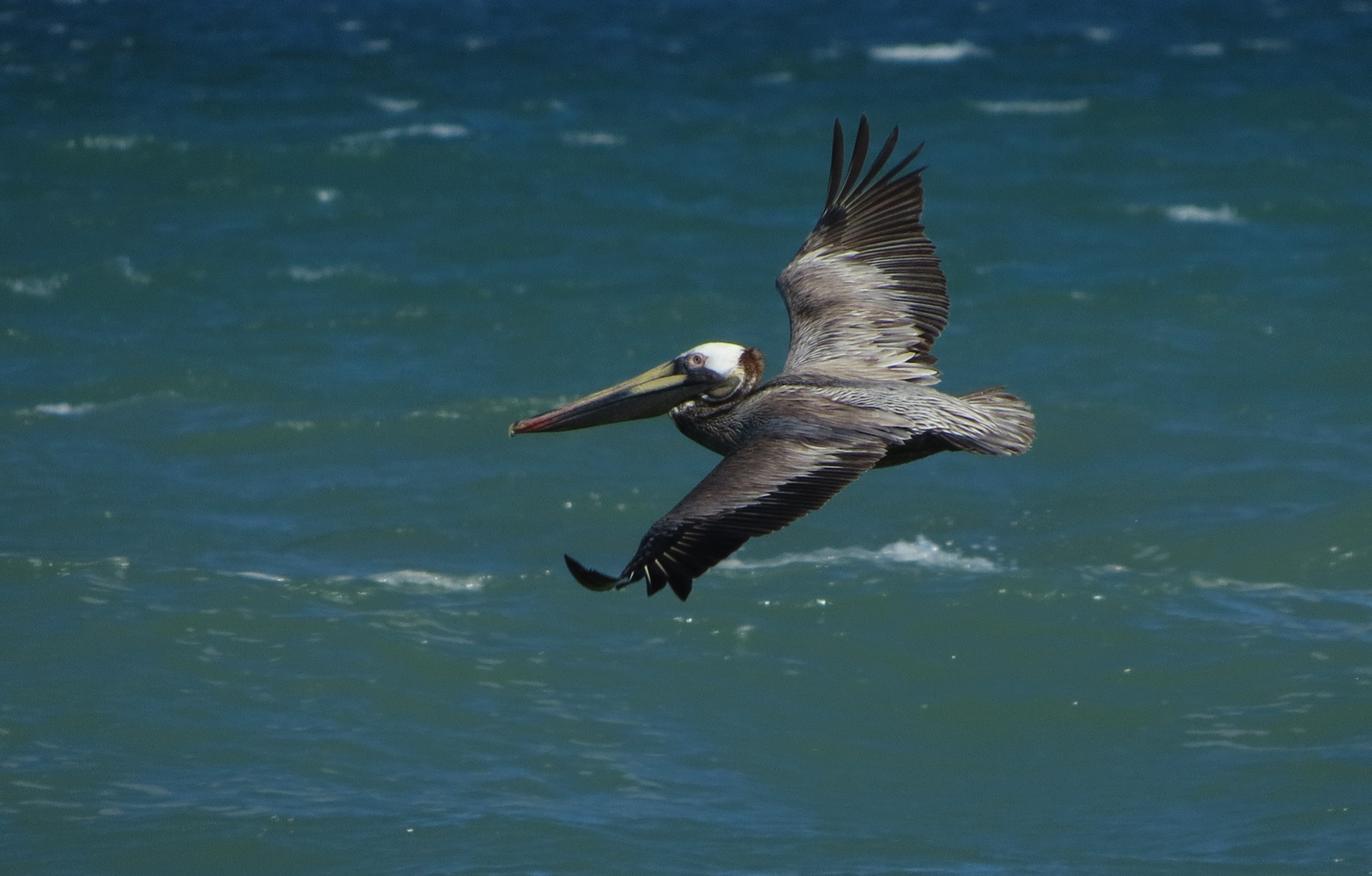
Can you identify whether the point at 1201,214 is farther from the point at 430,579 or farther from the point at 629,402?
the point at 629,402

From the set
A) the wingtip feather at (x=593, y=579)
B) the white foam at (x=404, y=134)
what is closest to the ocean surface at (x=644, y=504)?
the white foam at (x=404, y=134)

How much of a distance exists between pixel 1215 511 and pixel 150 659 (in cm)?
657

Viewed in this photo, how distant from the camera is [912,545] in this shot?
1202 cm

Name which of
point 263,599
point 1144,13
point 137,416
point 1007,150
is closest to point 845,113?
point 1007,150

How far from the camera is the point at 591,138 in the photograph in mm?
21984

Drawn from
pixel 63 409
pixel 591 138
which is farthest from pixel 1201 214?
pixel 63 409

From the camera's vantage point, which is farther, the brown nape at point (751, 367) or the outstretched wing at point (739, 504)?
the brown nape at point (751, 367)

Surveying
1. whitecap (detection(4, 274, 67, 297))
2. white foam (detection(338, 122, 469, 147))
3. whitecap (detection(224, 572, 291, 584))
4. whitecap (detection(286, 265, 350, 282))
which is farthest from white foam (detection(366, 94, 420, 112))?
whitecap (detection(224, 572, 291, 584))

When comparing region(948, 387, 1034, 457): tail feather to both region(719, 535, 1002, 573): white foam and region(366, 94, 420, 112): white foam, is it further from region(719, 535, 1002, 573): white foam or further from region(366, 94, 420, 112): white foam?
region(366, 94, 420, 112): white foam

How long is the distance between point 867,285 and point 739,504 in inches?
105

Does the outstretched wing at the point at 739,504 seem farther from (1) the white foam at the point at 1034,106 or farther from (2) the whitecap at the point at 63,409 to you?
(1) the white foam at the point at 1034,106

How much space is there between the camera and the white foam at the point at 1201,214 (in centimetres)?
1866

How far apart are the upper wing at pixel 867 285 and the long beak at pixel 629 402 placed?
1.71 ft

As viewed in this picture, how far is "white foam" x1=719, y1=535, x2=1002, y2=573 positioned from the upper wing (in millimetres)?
2640
